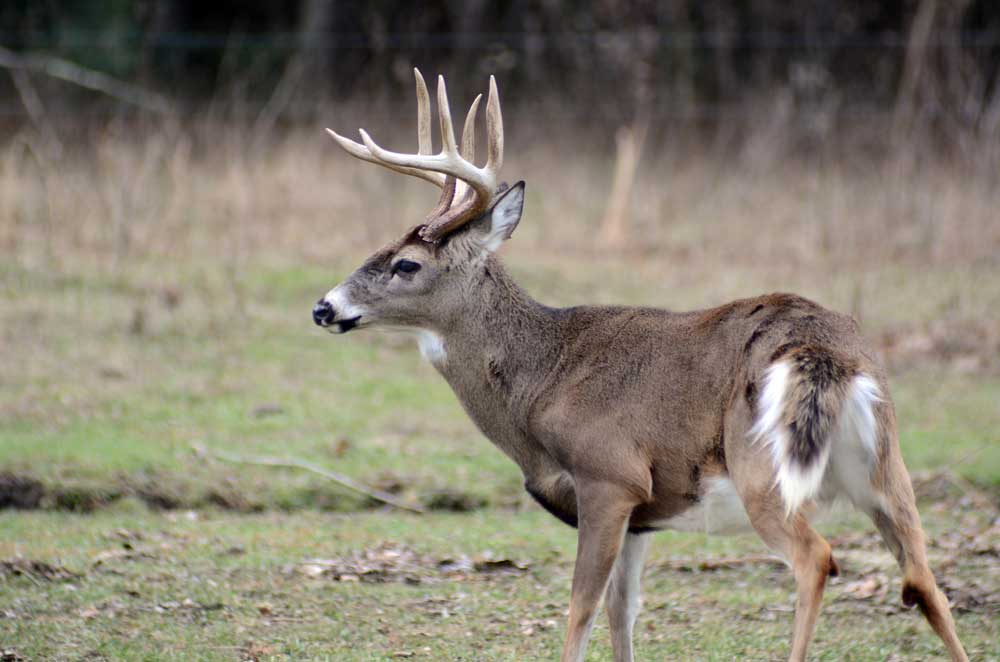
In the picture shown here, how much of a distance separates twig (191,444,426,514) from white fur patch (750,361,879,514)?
321 centimetres

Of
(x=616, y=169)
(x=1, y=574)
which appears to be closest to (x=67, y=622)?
(x=1, y=574)

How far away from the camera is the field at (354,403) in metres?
5.86

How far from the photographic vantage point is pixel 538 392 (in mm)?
5395

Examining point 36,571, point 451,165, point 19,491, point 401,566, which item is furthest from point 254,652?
point 19,491

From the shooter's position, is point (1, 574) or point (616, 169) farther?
point (616, 169)

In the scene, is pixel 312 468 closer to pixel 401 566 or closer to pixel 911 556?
pixel 401 566

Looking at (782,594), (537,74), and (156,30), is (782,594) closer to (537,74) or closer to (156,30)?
(537,74)

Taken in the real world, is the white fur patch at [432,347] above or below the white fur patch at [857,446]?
above

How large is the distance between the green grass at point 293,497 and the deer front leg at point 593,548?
62 centimetres

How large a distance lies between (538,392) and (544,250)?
8.07 metres

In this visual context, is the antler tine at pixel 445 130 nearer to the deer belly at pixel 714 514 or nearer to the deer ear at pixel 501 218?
the deer ear at pixel 501 218

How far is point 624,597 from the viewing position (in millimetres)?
5262

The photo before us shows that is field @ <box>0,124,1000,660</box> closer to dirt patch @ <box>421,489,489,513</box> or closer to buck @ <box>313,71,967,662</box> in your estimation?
dirt patch @ <box>421,489,489,513</box>

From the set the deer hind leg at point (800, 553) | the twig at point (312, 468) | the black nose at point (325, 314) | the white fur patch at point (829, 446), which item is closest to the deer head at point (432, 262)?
the black nose at point (325, 314)
